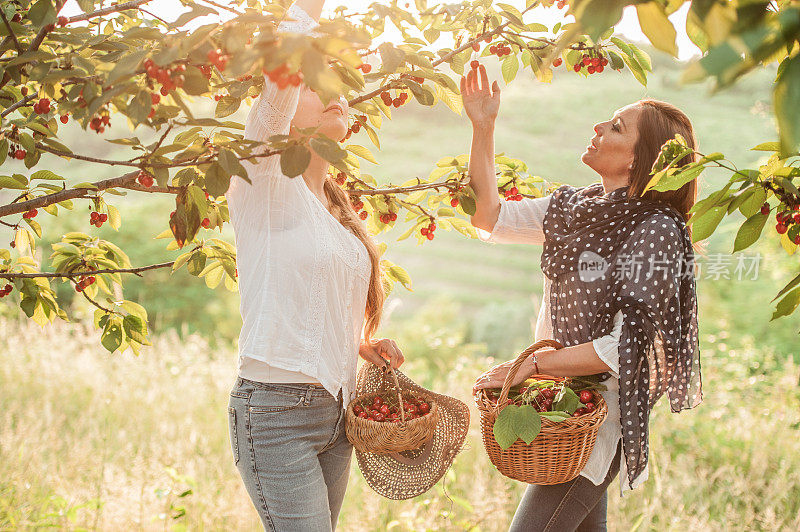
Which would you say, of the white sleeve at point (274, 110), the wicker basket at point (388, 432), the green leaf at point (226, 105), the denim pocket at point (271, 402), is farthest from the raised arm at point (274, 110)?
the wicker basket at point (388, 432)

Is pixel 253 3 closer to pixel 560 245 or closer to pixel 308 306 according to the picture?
pixel 308 306

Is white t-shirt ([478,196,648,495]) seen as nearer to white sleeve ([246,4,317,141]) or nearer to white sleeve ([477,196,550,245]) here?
white sleeve ([477,196,550,245])

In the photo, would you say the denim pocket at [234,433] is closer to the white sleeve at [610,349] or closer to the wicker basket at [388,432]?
the wicker basket at [388,432]

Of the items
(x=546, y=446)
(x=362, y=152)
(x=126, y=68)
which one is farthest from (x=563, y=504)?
(x=126, y=68)

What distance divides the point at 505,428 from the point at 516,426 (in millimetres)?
25

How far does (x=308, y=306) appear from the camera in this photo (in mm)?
1516

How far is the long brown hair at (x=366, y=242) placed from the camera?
175cm

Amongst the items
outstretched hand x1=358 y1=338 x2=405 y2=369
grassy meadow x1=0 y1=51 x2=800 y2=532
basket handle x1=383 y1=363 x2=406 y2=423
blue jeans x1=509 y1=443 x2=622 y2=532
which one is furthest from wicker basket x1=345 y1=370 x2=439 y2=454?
grassy meadow x1=0 y1=51 x2=800 y2=532

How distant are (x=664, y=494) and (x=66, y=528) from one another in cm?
257

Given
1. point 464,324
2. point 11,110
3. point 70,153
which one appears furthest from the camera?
point 464,324

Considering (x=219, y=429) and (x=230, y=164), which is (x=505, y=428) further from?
(x=219, y=429)

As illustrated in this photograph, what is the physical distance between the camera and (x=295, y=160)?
3.47 ft

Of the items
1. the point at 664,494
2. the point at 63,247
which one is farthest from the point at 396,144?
the point at 63,247

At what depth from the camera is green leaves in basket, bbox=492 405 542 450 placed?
4.74 ft
